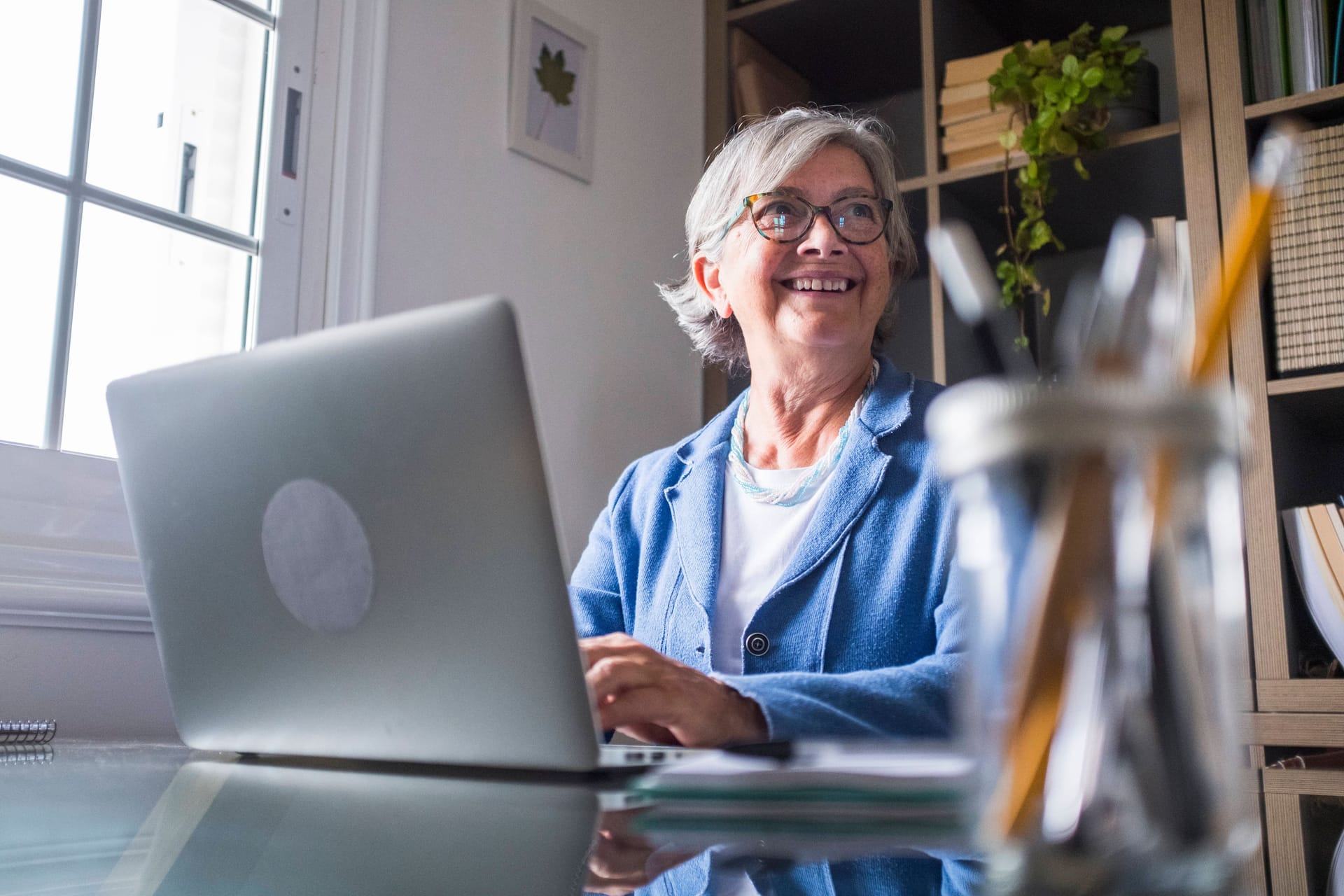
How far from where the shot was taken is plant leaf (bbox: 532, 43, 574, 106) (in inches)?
91.3

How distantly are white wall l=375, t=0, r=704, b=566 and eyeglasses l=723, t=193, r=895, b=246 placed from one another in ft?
2.33

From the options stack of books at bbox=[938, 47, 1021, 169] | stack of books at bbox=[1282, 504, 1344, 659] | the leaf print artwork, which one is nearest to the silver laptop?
stack of books at bbox=[1282, 504, 1344, 659]

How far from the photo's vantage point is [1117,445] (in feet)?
1.03

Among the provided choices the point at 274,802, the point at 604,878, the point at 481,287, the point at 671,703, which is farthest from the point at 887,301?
the point at 604,878

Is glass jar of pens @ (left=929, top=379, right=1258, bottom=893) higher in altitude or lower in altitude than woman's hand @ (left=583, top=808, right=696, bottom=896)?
higher

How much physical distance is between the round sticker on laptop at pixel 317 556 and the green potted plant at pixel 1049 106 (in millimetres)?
1674

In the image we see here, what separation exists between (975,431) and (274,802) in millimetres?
444

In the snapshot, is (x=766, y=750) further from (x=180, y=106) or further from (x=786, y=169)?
(x=180, y=106)

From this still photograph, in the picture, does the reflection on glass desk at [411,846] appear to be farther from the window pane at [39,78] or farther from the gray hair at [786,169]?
the window pane at [39,78]

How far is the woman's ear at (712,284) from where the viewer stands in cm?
178

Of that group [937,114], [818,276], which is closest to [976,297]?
[818,276]

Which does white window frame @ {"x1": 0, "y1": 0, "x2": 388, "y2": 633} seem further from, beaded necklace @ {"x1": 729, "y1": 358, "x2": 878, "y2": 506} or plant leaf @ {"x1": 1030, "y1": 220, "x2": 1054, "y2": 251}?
plant leaf @ {"x1": 1030, "y1": 220, "x2": 1054, "y2": 251}

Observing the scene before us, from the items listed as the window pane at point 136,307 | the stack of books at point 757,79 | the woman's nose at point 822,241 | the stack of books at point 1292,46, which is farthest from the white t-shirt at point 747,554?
the stack of books at point 757,79

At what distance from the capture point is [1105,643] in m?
0.32
